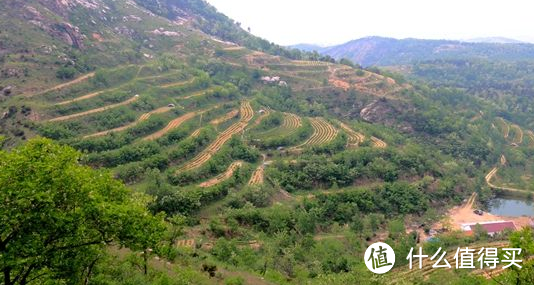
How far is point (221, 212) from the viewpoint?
44.0 meters

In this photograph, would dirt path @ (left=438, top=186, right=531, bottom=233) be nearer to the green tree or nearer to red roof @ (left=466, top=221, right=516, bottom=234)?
red roof @ (left=466, top=221, right=516, bottom=234)

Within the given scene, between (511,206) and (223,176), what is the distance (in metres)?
49.7

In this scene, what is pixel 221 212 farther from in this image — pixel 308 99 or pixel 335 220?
pixel 308 99

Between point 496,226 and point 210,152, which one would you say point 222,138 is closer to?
point 210,152

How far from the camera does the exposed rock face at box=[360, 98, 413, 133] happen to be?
8231cm

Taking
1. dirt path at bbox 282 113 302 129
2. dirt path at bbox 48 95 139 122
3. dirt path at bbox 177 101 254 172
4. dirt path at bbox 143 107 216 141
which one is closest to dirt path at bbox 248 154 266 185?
dirt path at bbox 177 101 254 172

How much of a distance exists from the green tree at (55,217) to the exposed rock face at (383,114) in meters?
75.1

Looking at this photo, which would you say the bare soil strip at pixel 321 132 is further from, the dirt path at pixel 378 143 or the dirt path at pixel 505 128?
the dirt path at pixel 505 128

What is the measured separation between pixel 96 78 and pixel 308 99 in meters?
44.7

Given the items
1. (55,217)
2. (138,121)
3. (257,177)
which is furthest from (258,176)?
(55,217)

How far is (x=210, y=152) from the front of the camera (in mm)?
56500

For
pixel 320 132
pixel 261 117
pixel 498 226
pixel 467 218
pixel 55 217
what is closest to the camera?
pixel 55 217

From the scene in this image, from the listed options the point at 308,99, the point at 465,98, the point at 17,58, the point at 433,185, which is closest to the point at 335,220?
the point at 433,185

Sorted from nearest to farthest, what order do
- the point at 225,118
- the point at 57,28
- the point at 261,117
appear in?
the point at 225,118 → the point at 261,117 → the point at 57,28
